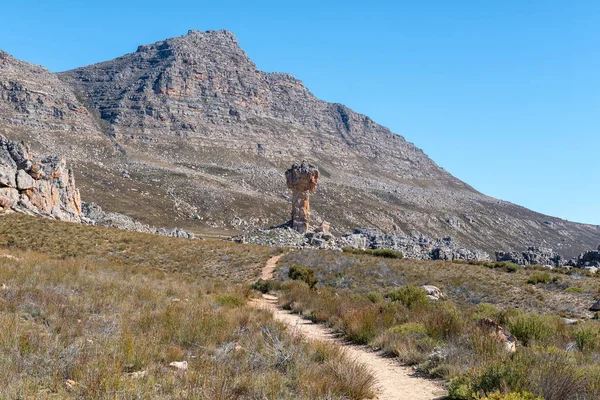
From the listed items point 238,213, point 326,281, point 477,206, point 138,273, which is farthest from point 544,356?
point 477,206

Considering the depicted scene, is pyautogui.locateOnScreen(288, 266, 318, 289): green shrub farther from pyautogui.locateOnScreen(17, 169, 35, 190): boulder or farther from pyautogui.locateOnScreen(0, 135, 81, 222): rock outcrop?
pyautogui.locateOnScreen(17, 169, 35, 190): boulder

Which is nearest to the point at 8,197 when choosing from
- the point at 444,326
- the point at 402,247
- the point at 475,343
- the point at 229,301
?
the point at 229,301

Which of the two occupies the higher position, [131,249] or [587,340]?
[587,340]

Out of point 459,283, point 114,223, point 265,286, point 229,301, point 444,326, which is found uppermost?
point 444,326

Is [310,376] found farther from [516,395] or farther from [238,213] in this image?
[238,213]

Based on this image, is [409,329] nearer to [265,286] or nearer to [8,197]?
[265,286]

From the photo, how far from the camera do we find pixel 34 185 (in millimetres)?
35875

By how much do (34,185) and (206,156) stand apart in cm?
9188

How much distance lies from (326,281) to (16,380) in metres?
20.9

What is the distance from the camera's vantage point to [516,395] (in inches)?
178

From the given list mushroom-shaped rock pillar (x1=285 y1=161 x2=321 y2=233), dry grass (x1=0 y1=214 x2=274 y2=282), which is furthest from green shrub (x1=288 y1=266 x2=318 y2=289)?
mushroom-shaped rock pillar (x1=285 y1=161 x2=321 y2=233)

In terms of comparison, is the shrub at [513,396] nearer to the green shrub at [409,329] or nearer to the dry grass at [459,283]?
the green shrub at [409,329]

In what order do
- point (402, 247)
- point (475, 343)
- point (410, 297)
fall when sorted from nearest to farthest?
point (475, 343), point (410, 297), point (402, 247)

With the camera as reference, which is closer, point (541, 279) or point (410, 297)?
point (410, 297)
